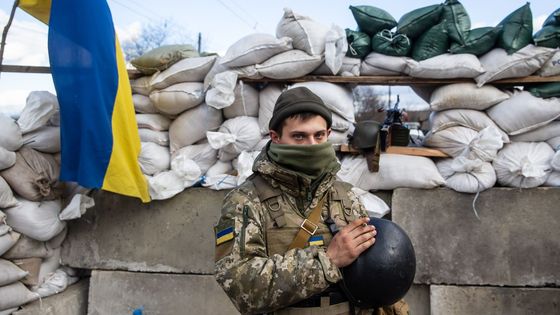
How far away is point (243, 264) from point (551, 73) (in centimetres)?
327

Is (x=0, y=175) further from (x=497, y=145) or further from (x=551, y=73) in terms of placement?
(x=551, y=73)

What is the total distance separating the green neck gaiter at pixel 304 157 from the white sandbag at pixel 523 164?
2243 mm

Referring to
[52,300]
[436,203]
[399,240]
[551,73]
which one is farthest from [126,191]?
[551,73]

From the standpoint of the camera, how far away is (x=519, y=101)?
3.47m

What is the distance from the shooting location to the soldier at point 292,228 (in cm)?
161

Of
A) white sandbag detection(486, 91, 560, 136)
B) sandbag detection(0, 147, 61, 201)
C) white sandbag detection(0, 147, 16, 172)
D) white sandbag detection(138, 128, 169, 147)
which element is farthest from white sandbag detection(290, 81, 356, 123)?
white sandbag detection(0, 147, 16, 172)

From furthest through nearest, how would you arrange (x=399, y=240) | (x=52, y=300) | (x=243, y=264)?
1. (x=52, y=300)
2. (x=399, y=240)
3. (x=243, y=264)

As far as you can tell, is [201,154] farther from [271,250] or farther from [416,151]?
[271,250]

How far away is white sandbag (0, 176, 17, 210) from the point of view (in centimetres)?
329

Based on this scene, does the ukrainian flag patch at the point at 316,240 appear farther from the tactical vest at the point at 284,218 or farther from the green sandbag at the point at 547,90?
the green sandbag at the point at 547,90

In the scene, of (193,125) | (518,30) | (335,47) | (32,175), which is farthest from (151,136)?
(518,30)

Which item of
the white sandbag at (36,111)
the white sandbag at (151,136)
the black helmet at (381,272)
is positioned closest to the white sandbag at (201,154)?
the white sandbag at (151,136)

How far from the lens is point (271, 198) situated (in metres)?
1.87

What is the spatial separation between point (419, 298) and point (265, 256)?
2366mm
